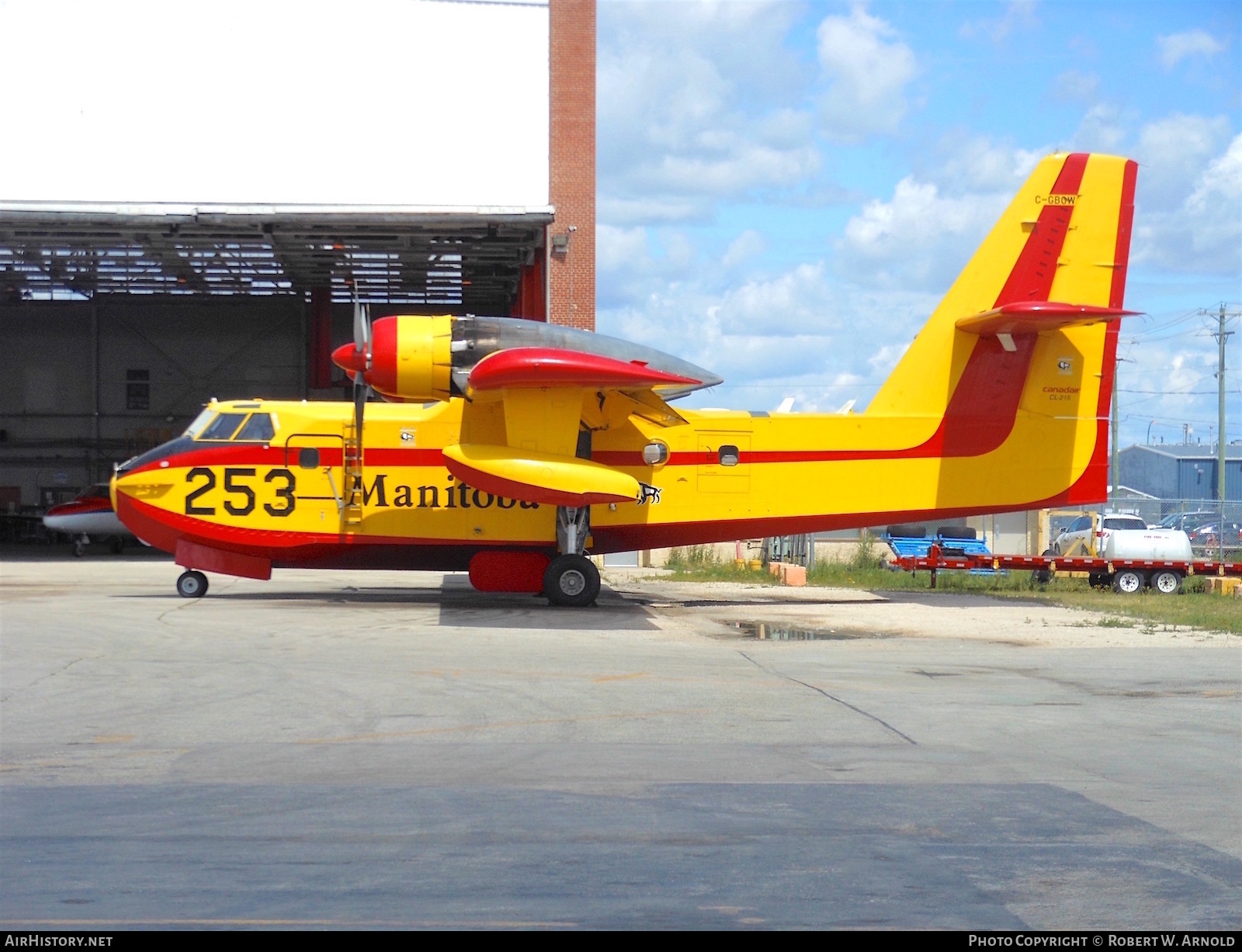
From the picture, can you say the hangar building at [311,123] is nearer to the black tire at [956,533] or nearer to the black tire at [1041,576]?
the black tire at [1041,576]

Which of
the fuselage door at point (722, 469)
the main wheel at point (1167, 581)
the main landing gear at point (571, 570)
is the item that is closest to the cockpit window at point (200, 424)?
the main landing gear at point (571, 570)

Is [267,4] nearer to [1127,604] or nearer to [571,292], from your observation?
[571,292]

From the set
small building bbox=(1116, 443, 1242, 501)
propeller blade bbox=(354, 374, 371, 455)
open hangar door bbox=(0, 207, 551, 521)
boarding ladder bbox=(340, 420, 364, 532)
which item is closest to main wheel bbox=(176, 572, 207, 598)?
boarding ladder bbox=(340, 420, 364, 532)

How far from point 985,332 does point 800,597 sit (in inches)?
235

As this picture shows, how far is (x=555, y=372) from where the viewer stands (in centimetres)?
1756

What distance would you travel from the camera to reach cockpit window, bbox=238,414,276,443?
20250 mm

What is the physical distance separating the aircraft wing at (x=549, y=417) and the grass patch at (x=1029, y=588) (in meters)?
7.49

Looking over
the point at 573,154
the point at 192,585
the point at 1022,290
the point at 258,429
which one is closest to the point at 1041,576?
the point at 1022,290

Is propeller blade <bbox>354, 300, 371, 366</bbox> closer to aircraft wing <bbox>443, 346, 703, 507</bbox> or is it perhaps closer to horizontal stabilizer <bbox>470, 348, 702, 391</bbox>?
aircraft wing <bbox>443, 346, 703, 507</bbox>

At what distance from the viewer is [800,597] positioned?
23344mm

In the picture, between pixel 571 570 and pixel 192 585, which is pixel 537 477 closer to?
pixel 571 570

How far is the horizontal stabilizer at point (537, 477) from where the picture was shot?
18172 millimetres

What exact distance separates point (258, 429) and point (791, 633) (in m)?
9.33

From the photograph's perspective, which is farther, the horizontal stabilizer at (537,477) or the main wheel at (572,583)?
the main wheel at (572,583)
